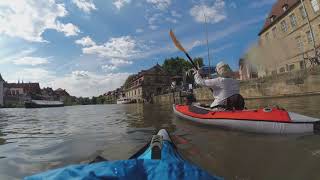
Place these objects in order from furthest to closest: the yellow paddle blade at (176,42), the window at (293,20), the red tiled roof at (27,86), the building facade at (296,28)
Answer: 1. the red tiled roof at (27,86)
2. the window at (293,20)
3. the building facade at (296,28)
4. the yellow paddle blade at (176,42)

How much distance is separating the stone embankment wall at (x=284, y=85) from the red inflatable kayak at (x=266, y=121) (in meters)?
14.8

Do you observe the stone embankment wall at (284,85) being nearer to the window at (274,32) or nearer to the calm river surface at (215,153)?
the window at (274,32)

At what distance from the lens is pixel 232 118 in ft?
20.0

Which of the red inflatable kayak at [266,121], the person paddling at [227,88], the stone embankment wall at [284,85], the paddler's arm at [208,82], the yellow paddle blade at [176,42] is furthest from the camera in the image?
the stone embankment wall at [284,85]

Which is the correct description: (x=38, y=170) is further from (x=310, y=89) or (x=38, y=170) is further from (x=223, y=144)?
(x=310, y=89)

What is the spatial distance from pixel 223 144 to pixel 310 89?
1694cm

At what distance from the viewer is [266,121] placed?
544 centimetres

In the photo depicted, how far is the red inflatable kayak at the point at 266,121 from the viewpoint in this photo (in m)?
5.05

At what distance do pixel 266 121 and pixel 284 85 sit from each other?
1734cm

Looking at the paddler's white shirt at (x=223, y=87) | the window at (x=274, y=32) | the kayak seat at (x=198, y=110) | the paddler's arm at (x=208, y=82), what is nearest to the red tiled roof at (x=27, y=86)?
the window at (x=274, y=32)

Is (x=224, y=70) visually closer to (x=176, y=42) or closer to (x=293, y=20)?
(x=176, y=42)

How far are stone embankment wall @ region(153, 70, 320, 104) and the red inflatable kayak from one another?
48.5ft

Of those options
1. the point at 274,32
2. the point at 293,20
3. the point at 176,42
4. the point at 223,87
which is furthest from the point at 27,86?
the point at 223,87

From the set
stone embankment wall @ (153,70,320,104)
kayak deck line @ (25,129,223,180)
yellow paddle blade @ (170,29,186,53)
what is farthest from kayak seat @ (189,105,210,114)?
stone embankment wall @ (153,70,320,104)
